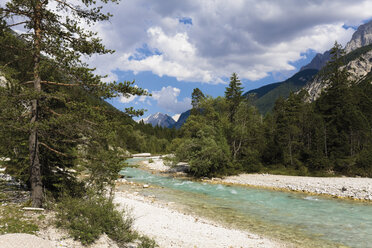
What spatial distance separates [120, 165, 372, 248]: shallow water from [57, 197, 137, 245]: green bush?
332 inches

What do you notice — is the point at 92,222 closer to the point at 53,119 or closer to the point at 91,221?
the point at 91,221

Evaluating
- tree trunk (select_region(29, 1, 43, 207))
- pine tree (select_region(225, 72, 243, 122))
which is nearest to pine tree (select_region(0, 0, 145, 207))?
tree trunk (select_region(29, 1, 43, 207))

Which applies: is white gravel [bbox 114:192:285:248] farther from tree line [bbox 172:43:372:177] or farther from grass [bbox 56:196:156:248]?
tree line [bbox 172:43:372:177]

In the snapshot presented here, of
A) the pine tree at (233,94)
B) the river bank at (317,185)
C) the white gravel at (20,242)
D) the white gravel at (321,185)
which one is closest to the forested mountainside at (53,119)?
the white gravel at (20,242)

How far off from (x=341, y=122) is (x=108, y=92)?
148ft

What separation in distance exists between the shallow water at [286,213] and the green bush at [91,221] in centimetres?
844

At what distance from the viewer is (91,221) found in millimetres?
8047

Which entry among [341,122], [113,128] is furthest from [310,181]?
[113,128]

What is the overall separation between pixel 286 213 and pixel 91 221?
15343 millimetres

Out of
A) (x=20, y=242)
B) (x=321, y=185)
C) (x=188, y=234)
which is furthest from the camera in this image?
(x=321, y=185)

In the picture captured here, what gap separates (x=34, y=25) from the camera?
31.3 ft

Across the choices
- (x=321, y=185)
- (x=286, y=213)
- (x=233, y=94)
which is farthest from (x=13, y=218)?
(x=233, y=94)

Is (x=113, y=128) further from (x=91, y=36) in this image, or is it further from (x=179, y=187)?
(x=179, y=187)

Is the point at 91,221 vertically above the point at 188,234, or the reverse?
the point at 91,221
